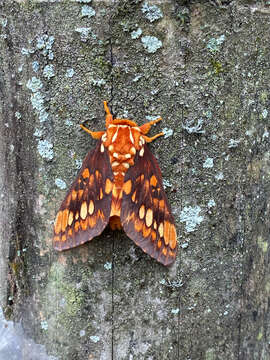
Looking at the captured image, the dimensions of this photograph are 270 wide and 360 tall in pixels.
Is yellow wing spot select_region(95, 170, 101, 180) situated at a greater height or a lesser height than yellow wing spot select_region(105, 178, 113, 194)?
greater

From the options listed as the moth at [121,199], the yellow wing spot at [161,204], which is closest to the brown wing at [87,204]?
the moth at [121,199]

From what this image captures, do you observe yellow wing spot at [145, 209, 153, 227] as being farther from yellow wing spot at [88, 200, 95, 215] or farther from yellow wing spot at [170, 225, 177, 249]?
yellow wing spot at [88, 200, 95, 215]

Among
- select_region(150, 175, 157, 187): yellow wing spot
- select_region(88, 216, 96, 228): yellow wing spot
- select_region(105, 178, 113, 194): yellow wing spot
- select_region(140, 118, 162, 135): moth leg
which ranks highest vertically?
select_region(140, 118, 162, 135): moth leg

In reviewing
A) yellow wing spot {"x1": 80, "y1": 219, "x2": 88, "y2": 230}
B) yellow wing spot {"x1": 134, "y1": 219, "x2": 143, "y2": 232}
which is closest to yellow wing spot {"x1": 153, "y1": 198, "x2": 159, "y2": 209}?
yellow wing spot {"x1": 134, "y1": 219, "x2": 143, "y2": 232}

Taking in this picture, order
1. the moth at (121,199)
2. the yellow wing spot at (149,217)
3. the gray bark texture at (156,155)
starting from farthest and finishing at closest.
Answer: the yellow wing spot at (149,217) → the moth at (121,199) → the gray bark texture at (156,155)

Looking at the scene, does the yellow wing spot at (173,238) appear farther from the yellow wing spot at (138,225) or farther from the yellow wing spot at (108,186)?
the yellow wing spot at (108,186)

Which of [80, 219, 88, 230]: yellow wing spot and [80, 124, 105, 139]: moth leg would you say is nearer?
[80, 124, 105, 139]: moth leg
